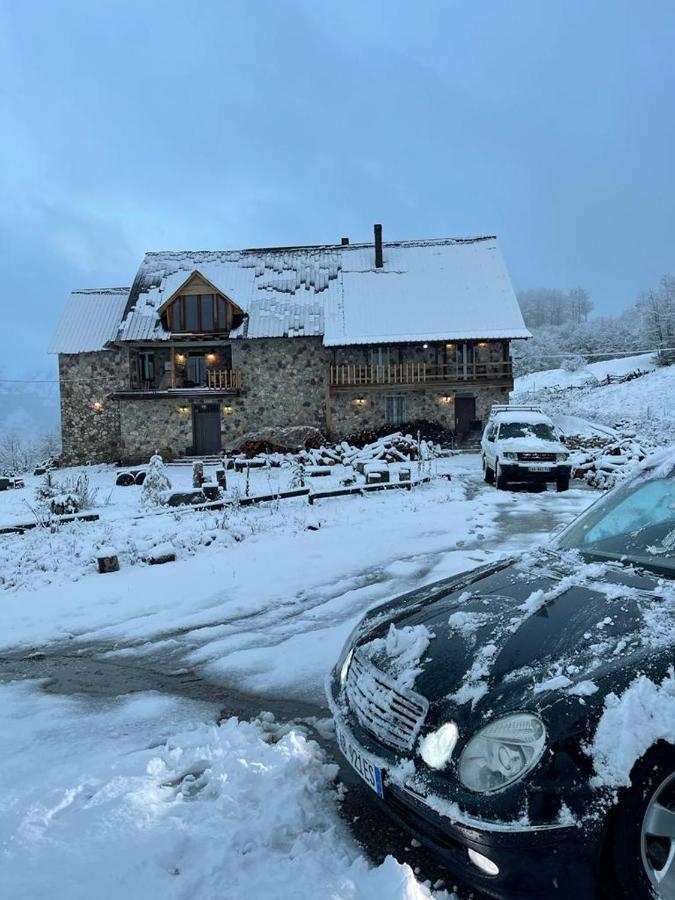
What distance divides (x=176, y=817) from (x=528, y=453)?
12.5 metres

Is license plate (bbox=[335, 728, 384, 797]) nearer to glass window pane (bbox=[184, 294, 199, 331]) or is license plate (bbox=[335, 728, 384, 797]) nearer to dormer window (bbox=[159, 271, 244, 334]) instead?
dormer window (bbox=[159, 271, 244, 334])

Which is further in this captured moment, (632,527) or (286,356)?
(286,356)

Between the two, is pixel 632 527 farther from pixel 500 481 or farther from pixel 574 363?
pixel 574 363

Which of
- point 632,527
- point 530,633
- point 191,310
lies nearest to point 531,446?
point 632,527

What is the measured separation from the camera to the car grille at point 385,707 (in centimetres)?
241

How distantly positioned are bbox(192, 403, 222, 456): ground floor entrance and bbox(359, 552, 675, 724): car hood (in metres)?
26.3

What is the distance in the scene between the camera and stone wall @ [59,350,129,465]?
98.1ft

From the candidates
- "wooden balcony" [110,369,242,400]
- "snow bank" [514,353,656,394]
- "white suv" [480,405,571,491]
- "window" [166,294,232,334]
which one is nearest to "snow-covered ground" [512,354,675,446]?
"snow bank" [514,353,656,394]

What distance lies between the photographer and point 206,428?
28.8 m

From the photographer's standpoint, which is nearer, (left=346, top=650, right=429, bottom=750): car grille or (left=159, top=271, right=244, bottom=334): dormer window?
(left=346, top=650, right=429, bottom=750): car grille

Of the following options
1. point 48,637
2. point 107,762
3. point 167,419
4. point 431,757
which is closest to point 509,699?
point 431,757

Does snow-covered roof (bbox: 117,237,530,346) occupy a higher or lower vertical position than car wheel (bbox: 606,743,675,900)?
higher

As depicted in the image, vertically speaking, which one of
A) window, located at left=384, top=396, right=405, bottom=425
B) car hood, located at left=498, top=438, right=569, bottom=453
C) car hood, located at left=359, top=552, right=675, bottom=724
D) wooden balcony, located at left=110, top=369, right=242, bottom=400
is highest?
wooden balcony, located at left=110, top=369, right=242, bottom=400

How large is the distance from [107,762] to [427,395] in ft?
84.5
